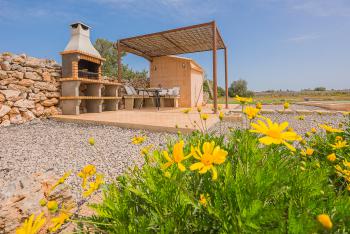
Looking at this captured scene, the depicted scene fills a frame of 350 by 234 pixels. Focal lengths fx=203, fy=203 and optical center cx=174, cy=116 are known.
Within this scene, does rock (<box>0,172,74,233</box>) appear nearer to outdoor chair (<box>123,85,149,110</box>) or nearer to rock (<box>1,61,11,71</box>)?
rock (<box>1,61,11,71</box>)

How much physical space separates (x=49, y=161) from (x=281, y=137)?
282cm

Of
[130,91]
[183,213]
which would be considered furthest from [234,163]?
[130,91]

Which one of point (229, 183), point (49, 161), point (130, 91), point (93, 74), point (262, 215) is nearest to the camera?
point (262, 215)

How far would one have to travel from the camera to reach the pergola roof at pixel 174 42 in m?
6.86

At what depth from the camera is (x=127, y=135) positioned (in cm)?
398

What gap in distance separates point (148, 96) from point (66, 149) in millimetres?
6548

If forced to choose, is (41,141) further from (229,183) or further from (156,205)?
(229,183)

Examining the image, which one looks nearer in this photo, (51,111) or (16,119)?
(16,119)

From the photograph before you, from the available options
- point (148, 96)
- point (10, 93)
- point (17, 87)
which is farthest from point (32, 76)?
point (148, 96)

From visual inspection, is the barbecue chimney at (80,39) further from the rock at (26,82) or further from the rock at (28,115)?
the rock at (28,115)

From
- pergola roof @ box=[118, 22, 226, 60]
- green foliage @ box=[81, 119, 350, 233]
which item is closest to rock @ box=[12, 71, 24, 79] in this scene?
pergola roof @ box=[118, 22, 226, 60]

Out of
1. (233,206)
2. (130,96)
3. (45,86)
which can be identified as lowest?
(233,206)

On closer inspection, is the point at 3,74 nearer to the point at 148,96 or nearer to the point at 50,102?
the point at 50,102

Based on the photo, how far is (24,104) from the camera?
534 cm
